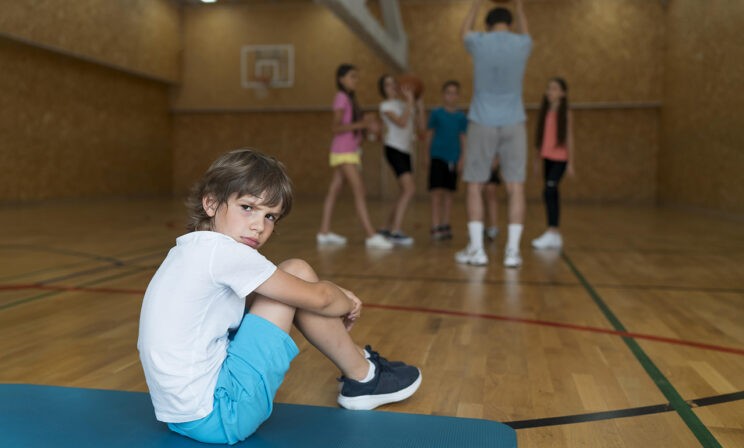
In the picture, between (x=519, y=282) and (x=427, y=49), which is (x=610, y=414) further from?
(x=427, y=49)

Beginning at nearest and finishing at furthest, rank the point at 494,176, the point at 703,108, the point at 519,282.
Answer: the point at 519,282, the point at 494,176, the point at 703,108

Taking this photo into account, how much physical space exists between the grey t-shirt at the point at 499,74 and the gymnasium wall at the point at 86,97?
6956 millimetres

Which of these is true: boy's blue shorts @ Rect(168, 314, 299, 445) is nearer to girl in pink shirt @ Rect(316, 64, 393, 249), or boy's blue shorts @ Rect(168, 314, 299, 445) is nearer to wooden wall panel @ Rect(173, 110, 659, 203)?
girl in pink shirt @ Rect(316, 64, 393, 249)

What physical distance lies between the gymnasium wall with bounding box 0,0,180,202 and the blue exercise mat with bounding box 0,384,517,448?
822 cm

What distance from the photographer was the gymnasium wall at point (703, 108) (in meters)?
7.34

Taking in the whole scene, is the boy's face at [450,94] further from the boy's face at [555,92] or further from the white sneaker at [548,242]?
the white sneaker at [548,242]

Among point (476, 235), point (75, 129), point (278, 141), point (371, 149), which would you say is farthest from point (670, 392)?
point (278, 141)

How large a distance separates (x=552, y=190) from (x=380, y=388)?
11.9 feet

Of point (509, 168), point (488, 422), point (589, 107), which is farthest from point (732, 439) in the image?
Result: point (589, 107)

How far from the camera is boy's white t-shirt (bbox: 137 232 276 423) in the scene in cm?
118

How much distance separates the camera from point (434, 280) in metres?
3.33

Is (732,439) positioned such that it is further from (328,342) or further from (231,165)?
(231,165)

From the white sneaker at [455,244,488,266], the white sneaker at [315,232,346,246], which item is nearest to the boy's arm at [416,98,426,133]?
the white sneaker at [315,232,346,246]

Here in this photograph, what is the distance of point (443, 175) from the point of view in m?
5.24
